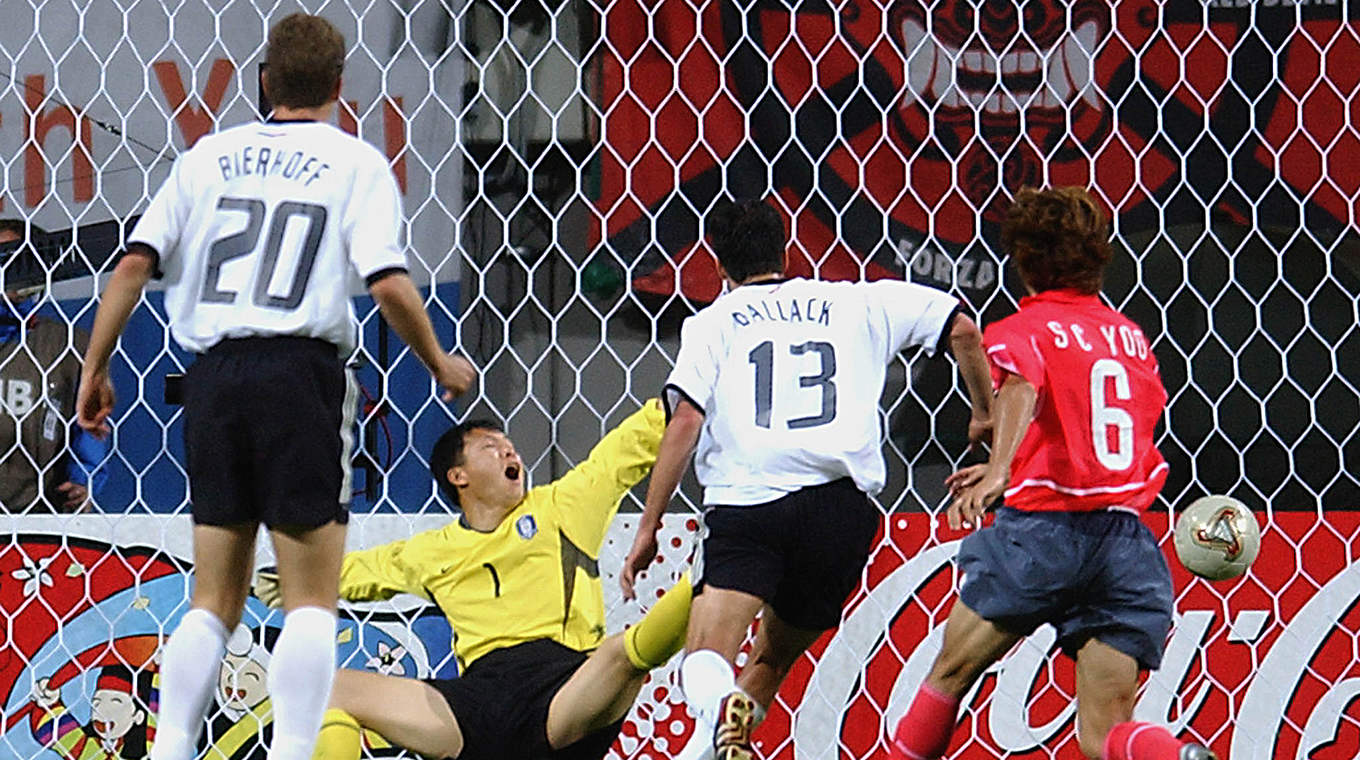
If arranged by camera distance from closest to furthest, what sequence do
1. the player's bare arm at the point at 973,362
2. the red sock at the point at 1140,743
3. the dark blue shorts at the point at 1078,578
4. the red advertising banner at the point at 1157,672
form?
the red sock at the point at 1140,743
the dark blue shorts at the point at 1078,578
the player's bare arm at the point at 973,362
the red advertising banner at the point at 1157,672

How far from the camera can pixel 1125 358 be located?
93.2 inches

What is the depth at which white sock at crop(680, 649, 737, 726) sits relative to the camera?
7.88 feet

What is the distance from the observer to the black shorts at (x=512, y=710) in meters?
2.68

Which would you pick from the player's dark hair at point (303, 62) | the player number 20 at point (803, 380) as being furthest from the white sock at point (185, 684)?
the player number 20 at point (803, 380)

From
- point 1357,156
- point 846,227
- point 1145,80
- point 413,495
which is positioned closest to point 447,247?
point 413,495

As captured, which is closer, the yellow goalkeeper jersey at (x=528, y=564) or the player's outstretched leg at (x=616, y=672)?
the player's outstretched leg at (x=616, y=672)

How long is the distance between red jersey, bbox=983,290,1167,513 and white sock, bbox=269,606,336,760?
89cm

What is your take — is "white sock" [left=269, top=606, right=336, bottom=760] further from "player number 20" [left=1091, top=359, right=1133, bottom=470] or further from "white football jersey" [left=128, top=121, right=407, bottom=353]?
"player number 20" [left=1091, top=359, right=1133, bottom=470]

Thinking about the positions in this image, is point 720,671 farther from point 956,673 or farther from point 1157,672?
point 1157,672

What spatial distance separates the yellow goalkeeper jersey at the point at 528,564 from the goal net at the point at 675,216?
244mm

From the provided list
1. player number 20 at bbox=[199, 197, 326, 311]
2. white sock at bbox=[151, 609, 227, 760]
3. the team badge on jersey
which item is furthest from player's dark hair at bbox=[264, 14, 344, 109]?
the team badge on jersey

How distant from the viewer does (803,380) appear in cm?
249

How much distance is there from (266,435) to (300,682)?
26 cm

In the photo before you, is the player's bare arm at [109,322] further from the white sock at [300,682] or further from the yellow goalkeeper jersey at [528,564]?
the yellow goalkeeper jersey at [528,564]
